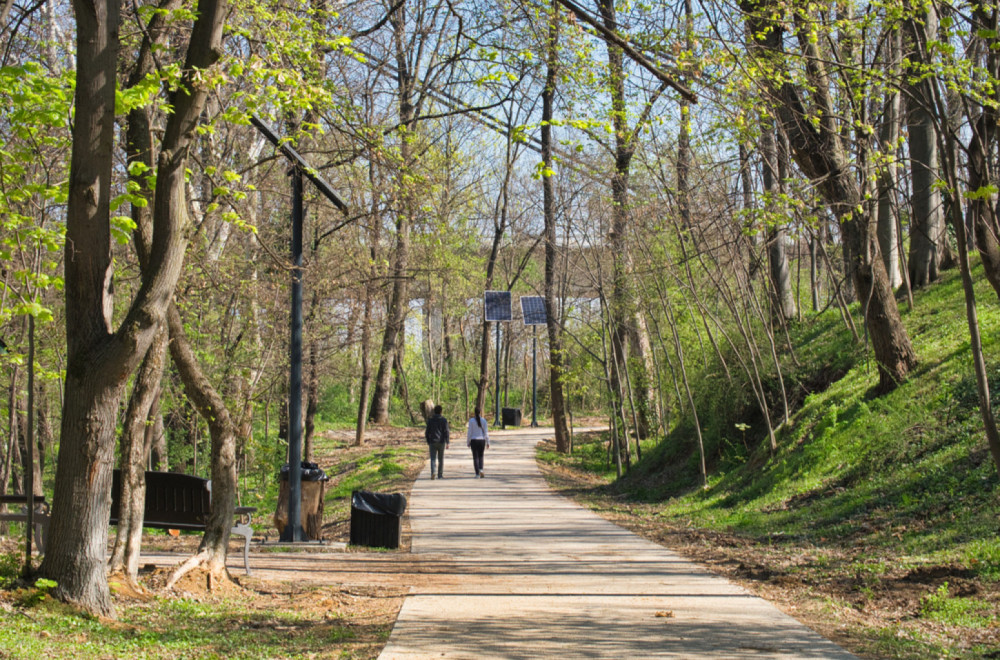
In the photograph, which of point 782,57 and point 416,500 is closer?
point 782,57

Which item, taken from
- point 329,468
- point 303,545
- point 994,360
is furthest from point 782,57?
point 329,468

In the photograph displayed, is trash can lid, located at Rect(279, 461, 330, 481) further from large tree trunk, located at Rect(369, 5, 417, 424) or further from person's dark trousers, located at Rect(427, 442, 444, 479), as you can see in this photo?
person's dark trousers, located at Rect(427, 442, 444, 479)

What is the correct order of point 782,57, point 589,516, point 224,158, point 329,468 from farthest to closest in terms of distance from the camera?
point 329,468
point 589,516
point 224,158
point 782,57

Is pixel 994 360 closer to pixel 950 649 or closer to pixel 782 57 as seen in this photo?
pixel 782 57

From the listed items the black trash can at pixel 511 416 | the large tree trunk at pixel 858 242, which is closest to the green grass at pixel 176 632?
the large tree trunk at pixel 858 242

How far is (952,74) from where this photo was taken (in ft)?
24.7

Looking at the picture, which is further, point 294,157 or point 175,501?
point 175,501

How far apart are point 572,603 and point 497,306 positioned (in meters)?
31.4

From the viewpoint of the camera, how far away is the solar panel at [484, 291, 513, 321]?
38.4m

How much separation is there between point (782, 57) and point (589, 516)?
7720mm

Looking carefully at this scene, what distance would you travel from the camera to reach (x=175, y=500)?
35.8ft

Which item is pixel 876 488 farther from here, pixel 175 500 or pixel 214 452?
pixel 175 500

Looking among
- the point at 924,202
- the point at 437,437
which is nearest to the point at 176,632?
the point at 437,437

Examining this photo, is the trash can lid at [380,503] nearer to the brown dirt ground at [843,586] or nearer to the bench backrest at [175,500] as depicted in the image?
the bench backrest at [175,500]
